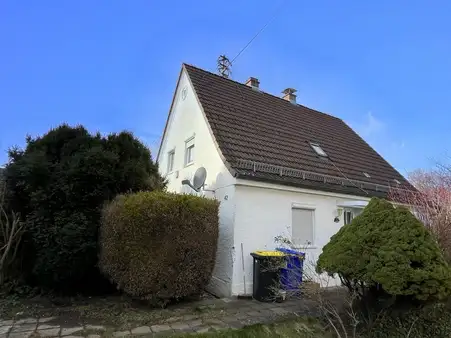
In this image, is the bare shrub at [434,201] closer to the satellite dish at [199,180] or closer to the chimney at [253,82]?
the satellite dish at [199,180]

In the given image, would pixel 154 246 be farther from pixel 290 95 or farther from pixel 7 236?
pixel 290 95

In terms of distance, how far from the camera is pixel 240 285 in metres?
7.85

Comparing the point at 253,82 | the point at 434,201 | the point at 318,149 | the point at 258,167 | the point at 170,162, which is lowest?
the point at 434,201

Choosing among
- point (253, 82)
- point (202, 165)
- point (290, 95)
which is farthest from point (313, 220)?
point (290, 95)

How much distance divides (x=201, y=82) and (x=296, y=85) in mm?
6600

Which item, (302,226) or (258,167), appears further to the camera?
(302,226)

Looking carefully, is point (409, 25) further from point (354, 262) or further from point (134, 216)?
point (134, 216)

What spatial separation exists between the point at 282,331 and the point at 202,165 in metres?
5.90

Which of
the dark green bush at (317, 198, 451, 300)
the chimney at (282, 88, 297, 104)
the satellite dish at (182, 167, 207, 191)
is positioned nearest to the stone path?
the dark green bush at (317, 198, 451, 300)

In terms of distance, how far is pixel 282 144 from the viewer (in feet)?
36.9

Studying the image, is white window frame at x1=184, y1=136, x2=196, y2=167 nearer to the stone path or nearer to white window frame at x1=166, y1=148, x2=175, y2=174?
white window frame at x1=166, y1=148, x2=175, y2=174

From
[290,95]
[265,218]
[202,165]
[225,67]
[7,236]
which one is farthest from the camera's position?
[290,95]

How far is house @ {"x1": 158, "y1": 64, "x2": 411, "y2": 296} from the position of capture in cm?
821

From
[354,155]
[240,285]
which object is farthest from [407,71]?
[240,285]
